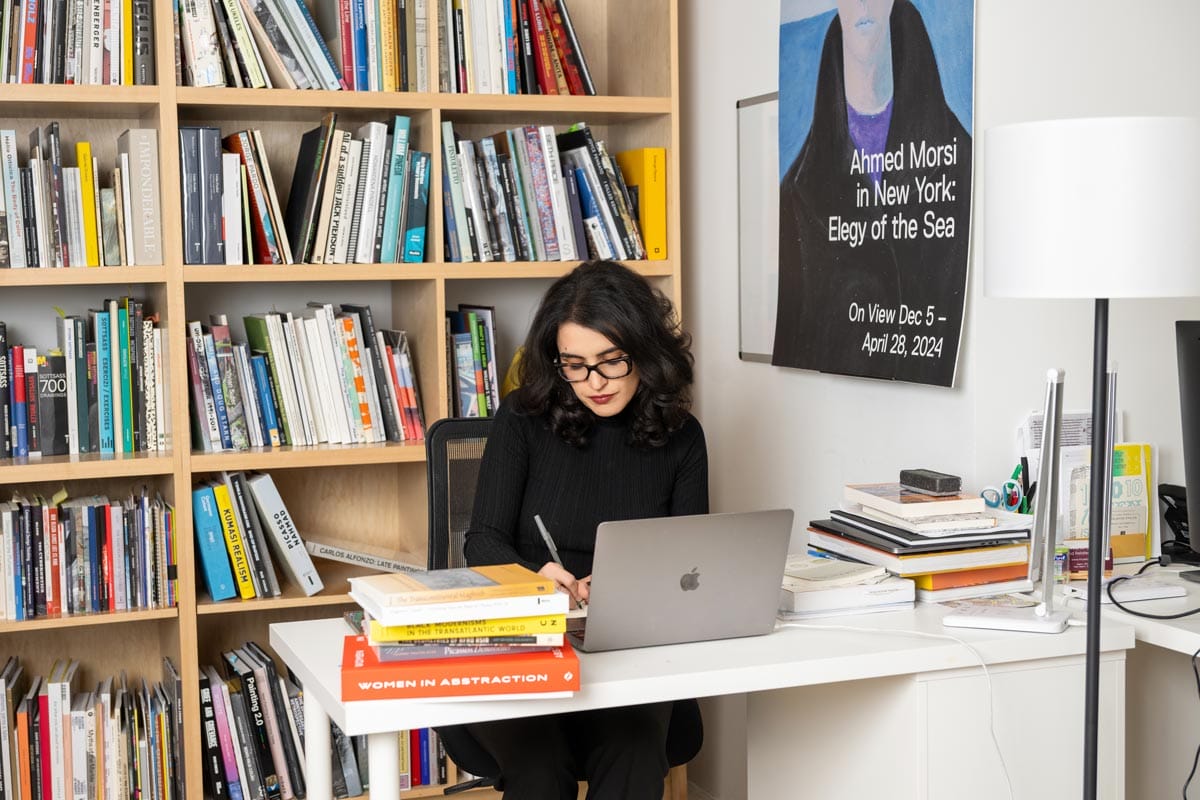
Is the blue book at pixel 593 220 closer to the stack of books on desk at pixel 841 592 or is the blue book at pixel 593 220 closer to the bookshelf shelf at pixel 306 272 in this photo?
the bookshelf shelf at pixel 306 272

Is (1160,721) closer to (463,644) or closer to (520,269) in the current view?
(463,644)

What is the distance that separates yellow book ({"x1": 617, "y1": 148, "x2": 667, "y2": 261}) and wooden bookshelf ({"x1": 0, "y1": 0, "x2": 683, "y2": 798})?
2 centimetres

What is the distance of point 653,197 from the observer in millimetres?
3227

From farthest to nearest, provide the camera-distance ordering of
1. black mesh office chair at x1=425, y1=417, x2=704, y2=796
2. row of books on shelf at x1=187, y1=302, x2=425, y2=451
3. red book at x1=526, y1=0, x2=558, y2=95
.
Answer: red book at x1=526, y1=0, x2=558, y2=95, row of books on shelf at x1=187, y1=302, x2=425, y2=451, black mesh office chair at x1=425, y1=417, x2=704, y2=796

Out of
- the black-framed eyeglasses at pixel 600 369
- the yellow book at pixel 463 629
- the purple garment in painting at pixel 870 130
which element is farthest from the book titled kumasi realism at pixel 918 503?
the yellow book at pixel 463 629

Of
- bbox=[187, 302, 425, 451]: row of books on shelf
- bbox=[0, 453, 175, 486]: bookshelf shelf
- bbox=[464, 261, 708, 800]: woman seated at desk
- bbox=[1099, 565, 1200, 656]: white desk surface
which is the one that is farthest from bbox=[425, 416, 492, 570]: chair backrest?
bbox=[1099, 565, 1200, 656]: white desk surface

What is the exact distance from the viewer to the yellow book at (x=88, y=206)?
2869 millimetres

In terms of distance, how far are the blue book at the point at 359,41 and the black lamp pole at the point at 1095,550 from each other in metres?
1.76

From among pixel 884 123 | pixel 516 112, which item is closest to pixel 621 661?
pixel 884 123

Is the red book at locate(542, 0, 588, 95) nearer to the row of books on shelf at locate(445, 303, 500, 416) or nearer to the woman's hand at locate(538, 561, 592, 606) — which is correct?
the row of books on shelf at locate(445, 303, 500, 416)

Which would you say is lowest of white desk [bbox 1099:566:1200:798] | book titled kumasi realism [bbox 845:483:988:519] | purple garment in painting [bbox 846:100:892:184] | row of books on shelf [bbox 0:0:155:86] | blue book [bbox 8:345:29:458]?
white desk [bbox 1099:566:1200:798]

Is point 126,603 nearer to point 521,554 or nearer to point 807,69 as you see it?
point 521,554

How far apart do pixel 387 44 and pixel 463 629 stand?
1.70 metres

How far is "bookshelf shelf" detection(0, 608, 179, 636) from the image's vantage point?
2.76m
